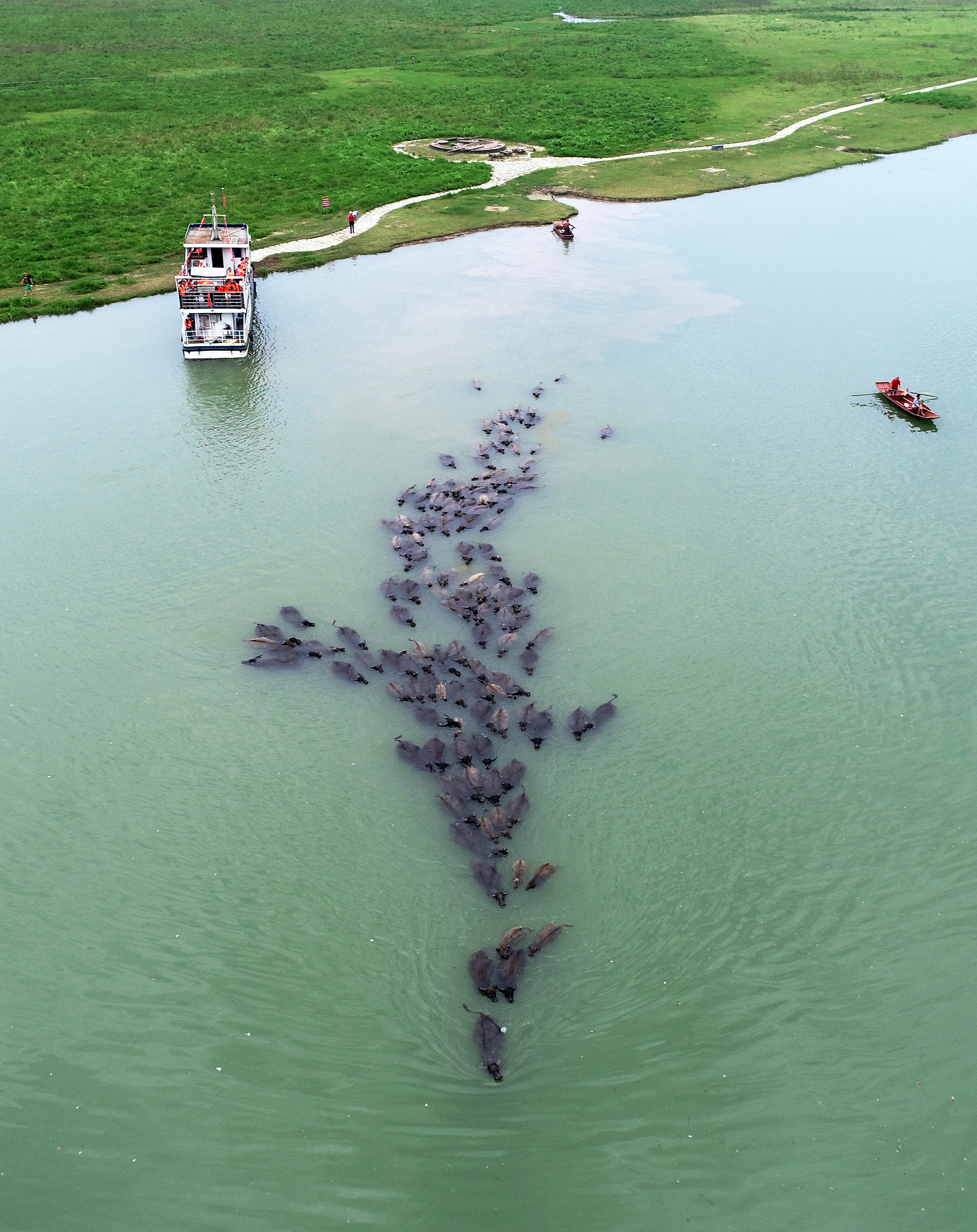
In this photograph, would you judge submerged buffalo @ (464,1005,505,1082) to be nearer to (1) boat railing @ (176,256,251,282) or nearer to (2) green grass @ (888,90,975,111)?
(1) boat railing @ (176,256,251,282)

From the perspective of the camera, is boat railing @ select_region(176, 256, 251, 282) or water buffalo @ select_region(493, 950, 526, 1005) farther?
boat railing @ select_region(176, 256, 251, 282)

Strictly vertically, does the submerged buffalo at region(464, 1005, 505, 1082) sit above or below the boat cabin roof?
below

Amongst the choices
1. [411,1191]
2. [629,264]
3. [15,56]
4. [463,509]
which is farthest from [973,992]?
[15,56]

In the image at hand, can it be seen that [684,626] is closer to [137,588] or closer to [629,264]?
[137,588]

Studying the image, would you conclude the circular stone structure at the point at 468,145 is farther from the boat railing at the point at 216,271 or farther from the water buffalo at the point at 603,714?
the water buffalo at the point at 603,714

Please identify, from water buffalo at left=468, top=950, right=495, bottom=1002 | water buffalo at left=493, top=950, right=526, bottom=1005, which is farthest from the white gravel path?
water buffalo at left=493, top=950, right=526, bottom=1005

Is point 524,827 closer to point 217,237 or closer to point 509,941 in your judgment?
point 509,941

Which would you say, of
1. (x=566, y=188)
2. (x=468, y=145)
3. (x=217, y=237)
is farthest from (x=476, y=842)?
(x=468, y=145)
